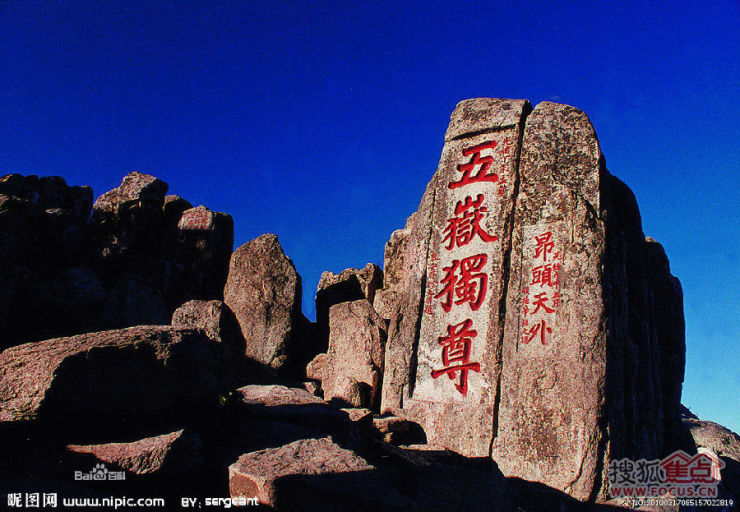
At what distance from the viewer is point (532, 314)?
5.89m

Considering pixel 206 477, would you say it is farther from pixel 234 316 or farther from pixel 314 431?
pixel 234 316

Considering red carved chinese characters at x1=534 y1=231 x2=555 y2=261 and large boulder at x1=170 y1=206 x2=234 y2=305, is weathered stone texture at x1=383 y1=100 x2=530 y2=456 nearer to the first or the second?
red carved chinese characters at x1=534 y1=231 x2=555 y2=261

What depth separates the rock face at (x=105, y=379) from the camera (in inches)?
146

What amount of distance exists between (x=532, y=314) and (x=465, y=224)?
1491 millimetres

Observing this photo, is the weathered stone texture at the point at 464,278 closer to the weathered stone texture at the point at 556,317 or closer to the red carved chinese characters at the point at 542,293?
the weathered stone texture at the point at 556,317

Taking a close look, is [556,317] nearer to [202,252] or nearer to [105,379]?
[105,379]

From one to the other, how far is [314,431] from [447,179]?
148 inches

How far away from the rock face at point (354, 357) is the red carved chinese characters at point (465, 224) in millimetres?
1748

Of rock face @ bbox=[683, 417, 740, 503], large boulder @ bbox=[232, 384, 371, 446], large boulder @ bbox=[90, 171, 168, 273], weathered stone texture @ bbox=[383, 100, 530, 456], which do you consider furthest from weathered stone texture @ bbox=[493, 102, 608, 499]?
large boulder @ bbox=[90, 171, 168, 273]

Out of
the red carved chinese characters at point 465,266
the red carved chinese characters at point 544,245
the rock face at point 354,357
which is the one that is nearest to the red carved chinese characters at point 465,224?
the red carved chinese characters at point 465,266

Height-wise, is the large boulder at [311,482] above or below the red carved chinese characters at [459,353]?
below

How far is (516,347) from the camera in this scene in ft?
19.3

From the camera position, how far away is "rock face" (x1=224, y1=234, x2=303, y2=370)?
8727 mm

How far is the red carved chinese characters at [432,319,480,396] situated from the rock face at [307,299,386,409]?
1179 millimetres
